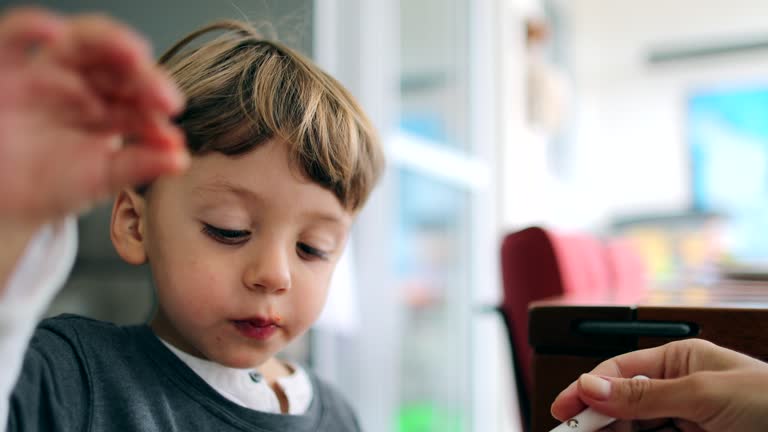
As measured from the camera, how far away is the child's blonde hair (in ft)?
1.83

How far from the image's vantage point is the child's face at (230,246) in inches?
21.3

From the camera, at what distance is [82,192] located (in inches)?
13.5

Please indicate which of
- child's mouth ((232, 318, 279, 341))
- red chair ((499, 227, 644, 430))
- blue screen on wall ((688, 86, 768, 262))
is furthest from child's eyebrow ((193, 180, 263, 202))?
blue screen on wall ((688, 86, 768, 262))

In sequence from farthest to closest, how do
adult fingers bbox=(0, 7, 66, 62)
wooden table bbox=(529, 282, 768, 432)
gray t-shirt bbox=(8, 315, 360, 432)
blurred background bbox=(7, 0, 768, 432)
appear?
1. blurred background bbox=(7, 0, 768, 432)
2. wooden table bbox=(529, 282, 768, 432)
3. gray t-shirt bbox=(8, 315, 360, 432)
4. adult fingers bbox=(0, 7, 66, 62)

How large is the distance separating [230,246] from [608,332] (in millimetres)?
318

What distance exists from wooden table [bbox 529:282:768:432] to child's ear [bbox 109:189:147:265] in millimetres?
344

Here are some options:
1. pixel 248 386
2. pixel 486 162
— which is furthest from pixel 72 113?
pixel 486 162

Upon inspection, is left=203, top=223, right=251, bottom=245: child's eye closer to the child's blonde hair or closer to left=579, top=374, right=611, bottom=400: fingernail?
the child's blonde hair

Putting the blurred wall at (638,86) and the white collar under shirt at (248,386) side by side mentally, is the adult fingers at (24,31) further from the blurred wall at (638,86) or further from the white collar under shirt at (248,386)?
the blurred wall at (638,86)

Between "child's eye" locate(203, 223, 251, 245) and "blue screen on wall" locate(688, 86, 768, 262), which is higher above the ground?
"blue screen on wall" locate(688, 86, 768, 262)

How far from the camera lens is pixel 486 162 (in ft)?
8.50

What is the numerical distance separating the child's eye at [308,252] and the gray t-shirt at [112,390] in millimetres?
134

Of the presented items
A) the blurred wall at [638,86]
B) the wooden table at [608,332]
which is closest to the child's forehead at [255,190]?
the wooden table at [608,332]

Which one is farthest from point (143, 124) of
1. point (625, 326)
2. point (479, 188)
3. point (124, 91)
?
point (479, 188)
